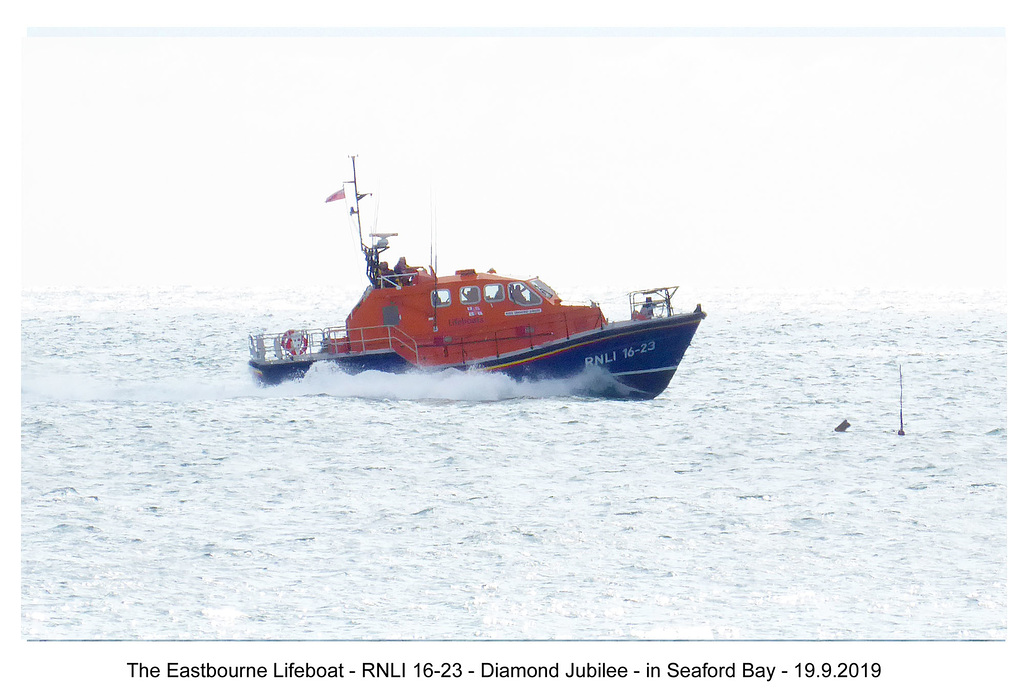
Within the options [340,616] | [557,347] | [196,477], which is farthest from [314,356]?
[340,616]

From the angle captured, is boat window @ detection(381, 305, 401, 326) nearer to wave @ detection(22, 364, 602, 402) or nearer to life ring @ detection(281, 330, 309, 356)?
wave @ detection(22, 364, 602, 402)

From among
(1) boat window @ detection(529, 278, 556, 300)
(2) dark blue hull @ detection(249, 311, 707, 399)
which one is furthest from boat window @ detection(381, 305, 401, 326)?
(1) boat window @ detection(529, 278, 556, 300)

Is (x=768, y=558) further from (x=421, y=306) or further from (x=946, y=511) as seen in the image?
(x=421, y=306)

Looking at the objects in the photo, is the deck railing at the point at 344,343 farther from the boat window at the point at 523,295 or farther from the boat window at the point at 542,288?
the boat window at the point at 542,288

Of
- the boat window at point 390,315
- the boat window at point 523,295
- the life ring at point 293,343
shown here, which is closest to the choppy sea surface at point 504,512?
the life ring at point 293,343

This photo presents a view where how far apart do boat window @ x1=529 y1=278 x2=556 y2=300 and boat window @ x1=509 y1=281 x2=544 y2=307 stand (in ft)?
0.43

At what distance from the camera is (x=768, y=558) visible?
32.9 ft

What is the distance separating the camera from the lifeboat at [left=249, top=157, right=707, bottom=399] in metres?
19.2

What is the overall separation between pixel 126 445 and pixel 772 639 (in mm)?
10600

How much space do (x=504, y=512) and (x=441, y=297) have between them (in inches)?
333

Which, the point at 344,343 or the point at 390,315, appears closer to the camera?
the point at 390,315

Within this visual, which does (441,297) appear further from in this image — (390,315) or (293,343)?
(293,343)

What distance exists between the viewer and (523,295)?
19.7m

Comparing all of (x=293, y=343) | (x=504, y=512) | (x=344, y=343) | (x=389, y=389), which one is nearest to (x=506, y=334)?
(x=389, y=389)
